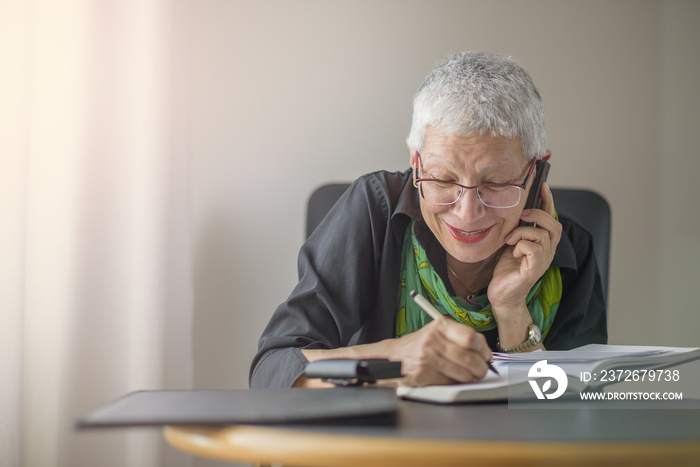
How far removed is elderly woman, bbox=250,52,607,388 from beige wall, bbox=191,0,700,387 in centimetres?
49

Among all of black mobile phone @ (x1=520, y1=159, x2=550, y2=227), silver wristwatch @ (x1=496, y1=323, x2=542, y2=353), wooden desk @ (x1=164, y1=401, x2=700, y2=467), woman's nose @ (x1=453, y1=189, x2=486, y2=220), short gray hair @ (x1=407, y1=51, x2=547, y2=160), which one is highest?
short gray hair @ (x1=407, y1=51, x2=547, y2=160)

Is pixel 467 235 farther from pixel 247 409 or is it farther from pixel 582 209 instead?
pixel 247 409

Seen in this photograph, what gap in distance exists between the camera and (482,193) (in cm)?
117

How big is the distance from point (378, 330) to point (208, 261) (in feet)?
2.15

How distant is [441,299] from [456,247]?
0.12 meters

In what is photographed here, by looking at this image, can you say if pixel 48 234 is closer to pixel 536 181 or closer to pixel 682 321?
pixel 536 181

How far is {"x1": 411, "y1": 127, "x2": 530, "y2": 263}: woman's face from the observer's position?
45.1 inches

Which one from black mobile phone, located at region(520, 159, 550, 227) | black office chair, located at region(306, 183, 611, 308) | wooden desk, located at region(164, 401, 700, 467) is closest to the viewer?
wooden desk, located at region(164, 401, 700, 467)

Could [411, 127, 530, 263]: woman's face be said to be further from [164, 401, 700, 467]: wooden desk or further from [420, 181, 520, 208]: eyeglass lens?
[164, 401, 700, 467]: wooden desk

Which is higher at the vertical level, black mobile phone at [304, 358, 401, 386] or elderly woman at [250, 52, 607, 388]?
elderly woman at [250, 52, 607, 388]

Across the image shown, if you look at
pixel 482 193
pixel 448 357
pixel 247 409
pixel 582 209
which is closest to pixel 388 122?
pixel 582 209

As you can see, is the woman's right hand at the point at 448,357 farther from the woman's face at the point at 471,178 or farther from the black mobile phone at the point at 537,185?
the black mobile phone at the point at 537,185

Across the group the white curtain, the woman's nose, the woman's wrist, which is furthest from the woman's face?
the white curtain

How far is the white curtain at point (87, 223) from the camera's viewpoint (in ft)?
4.44
